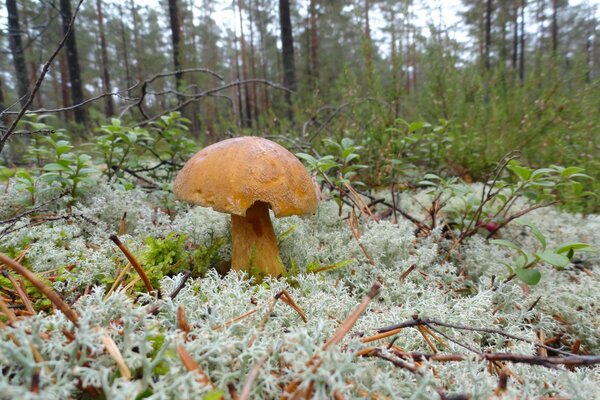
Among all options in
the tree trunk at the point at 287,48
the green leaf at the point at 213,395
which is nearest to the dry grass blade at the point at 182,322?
the green leaf at the point at 213,395

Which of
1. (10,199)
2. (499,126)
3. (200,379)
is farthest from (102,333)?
(499,126)

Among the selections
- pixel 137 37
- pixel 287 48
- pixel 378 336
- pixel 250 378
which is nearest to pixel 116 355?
pixel 250 378

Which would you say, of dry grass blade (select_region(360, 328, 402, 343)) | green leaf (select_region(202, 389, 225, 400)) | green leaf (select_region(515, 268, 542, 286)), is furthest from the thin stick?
green leaf (select_region(515, 268, 542, 286))

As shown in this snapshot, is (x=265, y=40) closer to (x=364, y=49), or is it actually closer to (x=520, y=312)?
(x=364, y=49)

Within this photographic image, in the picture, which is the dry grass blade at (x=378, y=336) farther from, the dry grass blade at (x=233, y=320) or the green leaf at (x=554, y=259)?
the green leaf at (x=554, y=259)

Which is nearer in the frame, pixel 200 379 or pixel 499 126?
pixel 200 379

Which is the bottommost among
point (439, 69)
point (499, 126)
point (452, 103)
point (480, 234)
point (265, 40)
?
point (480, 234)
